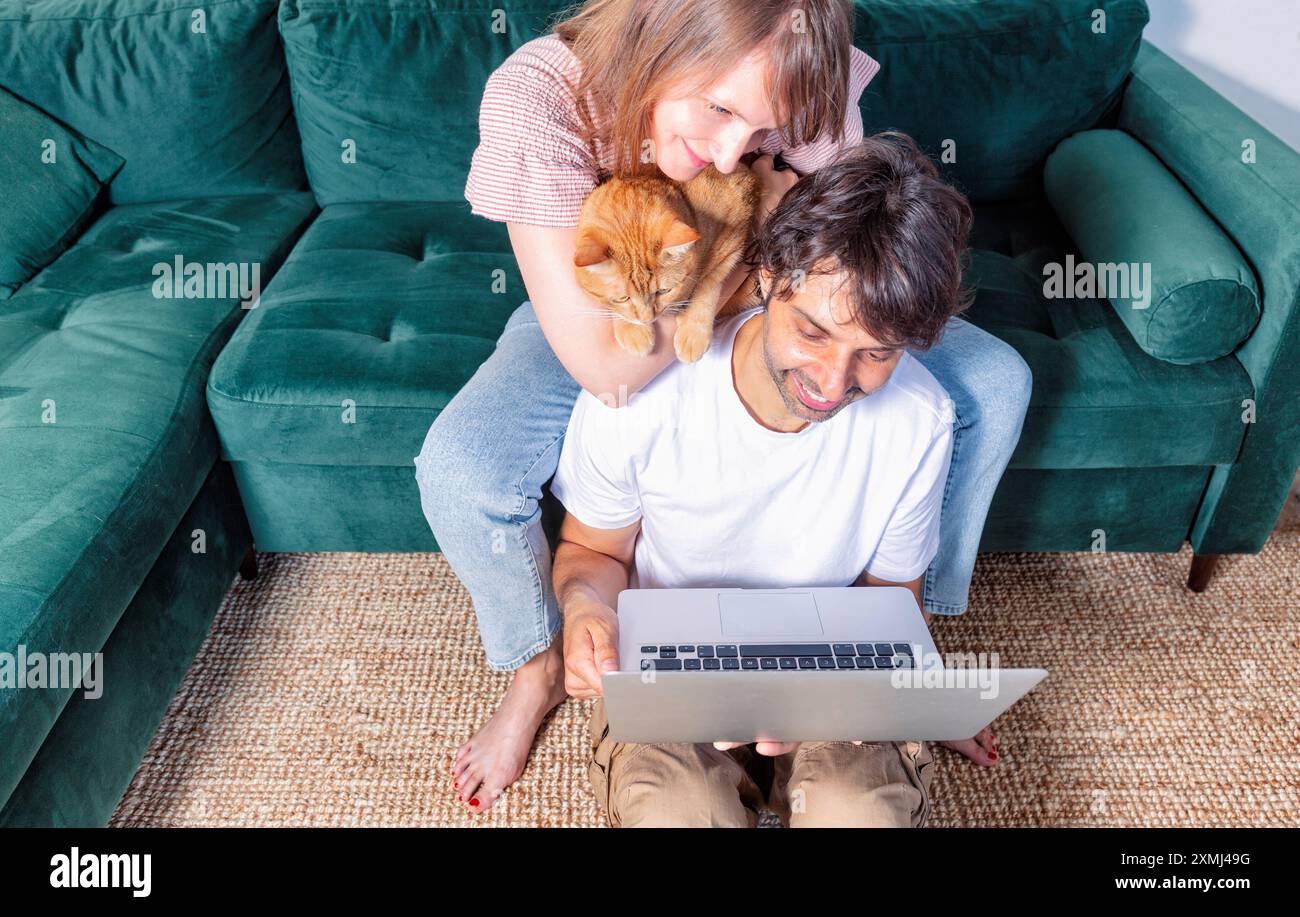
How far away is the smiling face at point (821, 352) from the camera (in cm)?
97

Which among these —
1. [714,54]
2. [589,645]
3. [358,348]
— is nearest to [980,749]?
[589,645]

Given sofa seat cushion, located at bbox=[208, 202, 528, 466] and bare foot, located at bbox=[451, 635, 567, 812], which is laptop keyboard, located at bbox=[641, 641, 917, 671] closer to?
bare foot, located at bbox=[451, 635, 567, 812]

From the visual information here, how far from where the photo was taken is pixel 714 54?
0.93 meters

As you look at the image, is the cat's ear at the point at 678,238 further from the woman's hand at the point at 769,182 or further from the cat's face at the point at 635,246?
the woman's hand at the point at 769,182

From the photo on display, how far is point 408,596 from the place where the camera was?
171 cm

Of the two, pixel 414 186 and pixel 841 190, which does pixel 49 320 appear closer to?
pixel 414 186

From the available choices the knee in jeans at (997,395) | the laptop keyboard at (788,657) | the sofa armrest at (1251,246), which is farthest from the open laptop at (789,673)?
the sofa armrest at (1251,246)

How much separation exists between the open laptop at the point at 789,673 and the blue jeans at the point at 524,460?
0.26 metres

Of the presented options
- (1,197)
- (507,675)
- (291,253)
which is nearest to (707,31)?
(507,675)

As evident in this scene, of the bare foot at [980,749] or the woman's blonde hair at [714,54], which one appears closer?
the woman's blonde hair at [714,54]

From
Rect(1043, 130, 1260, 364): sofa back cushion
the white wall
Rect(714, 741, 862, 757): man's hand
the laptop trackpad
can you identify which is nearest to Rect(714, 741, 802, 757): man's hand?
Rect(714, 741, 862, 757): man's hand

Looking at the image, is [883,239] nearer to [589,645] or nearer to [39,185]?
[589,645]

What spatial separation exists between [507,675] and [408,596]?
28 cm

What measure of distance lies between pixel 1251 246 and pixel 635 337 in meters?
1.07
